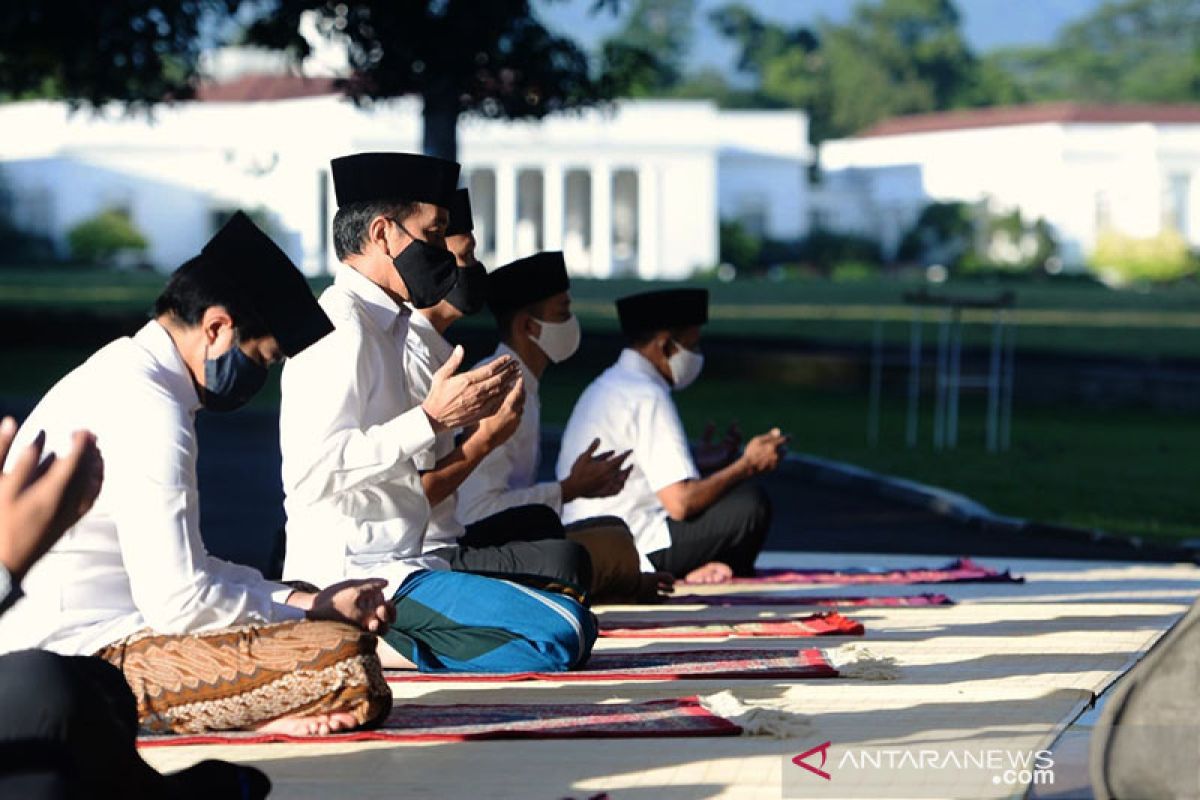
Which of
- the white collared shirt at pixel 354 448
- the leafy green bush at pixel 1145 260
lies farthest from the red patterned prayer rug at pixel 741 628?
the leafy green bush at pixel 1145 260

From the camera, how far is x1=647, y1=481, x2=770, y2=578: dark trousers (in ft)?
29.1

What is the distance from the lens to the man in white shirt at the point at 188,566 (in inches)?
194

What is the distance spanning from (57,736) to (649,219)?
2835 inches

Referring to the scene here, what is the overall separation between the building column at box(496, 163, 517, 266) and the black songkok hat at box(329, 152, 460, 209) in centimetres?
6939

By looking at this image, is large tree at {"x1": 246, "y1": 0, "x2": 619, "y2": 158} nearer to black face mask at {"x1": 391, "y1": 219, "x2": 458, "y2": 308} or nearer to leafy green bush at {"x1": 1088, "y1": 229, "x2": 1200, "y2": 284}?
black face mask at {"x1": 391, "y1": 219, "x2": 458, "y2": 308}

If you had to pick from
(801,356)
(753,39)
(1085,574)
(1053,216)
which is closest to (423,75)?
(801,356)

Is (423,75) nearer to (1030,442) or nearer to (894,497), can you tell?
(1030,442)

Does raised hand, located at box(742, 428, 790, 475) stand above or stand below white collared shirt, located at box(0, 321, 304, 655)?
below

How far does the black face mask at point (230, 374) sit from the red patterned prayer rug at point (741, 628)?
2420mm

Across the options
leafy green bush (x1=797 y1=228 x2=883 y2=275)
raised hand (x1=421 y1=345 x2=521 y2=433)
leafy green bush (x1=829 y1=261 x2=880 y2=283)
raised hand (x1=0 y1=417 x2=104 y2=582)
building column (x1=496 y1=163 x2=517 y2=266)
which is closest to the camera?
raised hand (x1=0 y1=417 x2=104 y2=582)

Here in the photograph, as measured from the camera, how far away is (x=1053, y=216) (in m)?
86.6

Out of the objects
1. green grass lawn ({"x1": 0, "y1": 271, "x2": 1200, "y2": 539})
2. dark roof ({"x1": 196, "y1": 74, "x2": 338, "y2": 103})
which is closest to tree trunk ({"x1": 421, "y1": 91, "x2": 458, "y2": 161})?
green grass lawn ({"x1": 0, "y1": 271, "x2": 1200, "y2": 539})

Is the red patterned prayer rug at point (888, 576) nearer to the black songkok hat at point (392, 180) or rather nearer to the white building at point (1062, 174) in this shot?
the black songkok hat at point (392, 180)

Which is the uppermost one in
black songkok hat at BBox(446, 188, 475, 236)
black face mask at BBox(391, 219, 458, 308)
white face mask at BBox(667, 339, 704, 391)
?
black songkok hat at BBox(446, 188, 475, 236)
